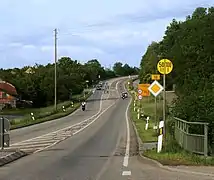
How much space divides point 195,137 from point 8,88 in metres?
88.0

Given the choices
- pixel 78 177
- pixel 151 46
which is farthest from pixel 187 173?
pixel 151 46

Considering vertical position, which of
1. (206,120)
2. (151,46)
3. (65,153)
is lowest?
(65,153)

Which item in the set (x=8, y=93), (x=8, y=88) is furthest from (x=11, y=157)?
(x=8, y=88)

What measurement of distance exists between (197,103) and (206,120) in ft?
5.14

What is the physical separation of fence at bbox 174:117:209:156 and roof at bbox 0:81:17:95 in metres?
82.7

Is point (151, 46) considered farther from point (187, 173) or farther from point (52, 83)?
point (187, 173)

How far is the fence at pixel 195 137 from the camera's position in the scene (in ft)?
58.9

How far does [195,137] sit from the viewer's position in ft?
60.7

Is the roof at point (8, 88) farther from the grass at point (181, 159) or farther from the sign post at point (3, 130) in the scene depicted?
the grass at point (181, 159)

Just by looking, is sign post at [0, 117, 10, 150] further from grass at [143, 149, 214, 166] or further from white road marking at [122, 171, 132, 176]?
white road marking at [122, 171, 132, 176]

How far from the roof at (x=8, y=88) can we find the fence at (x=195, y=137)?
3257 inches

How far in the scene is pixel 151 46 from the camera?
146 metres

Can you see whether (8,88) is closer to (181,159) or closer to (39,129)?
(39,129)

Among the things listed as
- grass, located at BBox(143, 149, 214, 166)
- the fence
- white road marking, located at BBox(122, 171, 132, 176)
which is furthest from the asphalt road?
white road marking, located at BBox(122, 171, 132, 176)
